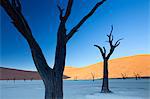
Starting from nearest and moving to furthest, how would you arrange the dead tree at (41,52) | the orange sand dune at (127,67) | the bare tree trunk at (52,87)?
1. the dead tree at (41,52)
2. the bare tree trunk at (52,87)
3. the orange sand dune at (127,67)

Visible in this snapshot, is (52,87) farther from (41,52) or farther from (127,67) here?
(127,67)

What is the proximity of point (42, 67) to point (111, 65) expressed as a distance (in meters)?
131

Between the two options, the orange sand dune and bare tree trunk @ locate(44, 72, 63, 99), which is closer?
bare tree trunk @ locate(44, 72, 63, 99)

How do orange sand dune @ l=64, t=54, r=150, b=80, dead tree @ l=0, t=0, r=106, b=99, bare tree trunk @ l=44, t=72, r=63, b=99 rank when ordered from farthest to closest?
orange sand dune @ l=64, t=54, r=150, b=80 → bare tree trunk @ l=44, t=72, r=63, b=99 → dead tree @ l=0, t=0, r=106, b=99

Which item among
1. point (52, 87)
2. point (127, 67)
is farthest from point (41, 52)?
point (127, 67)

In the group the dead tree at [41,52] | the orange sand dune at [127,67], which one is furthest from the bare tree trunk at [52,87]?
the orange sand dune at [127,67]

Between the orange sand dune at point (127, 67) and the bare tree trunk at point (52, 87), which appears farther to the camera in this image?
the orange sand dune at point (127, 67)

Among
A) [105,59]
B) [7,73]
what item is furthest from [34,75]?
[105,59]

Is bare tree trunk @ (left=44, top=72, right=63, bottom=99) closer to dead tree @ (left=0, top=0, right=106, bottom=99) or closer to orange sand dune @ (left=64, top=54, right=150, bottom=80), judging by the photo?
dead tree @ (left=0, top=0, right=106, bottom=99)

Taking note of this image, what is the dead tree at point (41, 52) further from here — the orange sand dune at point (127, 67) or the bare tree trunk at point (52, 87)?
the orange sand dune at point (127, 67)

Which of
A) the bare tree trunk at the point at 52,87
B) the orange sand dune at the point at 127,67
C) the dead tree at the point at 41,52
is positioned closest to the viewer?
the dead tree at the point at 41,52

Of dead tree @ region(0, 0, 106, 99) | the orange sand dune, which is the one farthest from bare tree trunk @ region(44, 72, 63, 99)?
the orange sand dune

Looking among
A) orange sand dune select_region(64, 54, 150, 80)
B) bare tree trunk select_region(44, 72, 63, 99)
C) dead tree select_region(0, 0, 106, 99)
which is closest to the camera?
dead tree select_region(0, 0, 106, 99)

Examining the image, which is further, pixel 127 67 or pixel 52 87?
pixel 127 67
